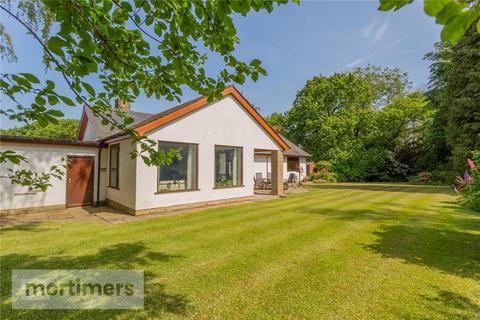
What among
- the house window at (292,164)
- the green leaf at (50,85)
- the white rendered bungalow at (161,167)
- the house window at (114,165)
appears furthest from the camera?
the house window at (292,164)

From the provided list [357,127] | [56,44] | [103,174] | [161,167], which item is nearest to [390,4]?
[56,44]

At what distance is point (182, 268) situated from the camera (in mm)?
4270

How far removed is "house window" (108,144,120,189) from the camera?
404 inches

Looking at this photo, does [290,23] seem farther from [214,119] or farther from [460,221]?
[460,221]

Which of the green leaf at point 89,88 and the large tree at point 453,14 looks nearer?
the large tree at point 453,14

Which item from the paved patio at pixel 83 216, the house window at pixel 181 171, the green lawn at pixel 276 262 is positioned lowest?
the green lawn at pixel 276 262

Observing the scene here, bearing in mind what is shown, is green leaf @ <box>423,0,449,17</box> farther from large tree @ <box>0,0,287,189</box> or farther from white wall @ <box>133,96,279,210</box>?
white wall @ <box>133,96,279,210</box>

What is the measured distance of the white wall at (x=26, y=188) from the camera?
859 cm

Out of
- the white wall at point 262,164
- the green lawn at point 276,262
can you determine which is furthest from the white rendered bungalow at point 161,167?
the white wall at point 262,164

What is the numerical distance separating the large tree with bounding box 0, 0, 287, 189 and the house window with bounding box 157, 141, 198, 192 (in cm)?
686

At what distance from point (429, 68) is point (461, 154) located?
13180 mm

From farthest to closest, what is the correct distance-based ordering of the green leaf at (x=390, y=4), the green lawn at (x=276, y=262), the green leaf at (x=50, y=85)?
the green lawn at (x=276, y=262)
the green leaf at (x=50, y=85)
the green leaf at (x=390, y=4)

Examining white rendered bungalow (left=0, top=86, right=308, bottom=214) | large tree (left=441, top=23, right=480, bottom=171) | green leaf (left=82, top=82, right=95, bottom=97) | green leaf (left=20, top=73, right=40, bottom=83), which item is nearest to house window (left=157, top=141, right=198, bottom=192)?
white rendered bungalow (left=0, top=86, right=308, bottom=214)

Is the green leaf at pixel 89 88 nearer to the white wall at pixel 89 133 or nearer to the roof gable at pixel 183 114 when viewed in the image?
the roof gable at pixel 183 114
